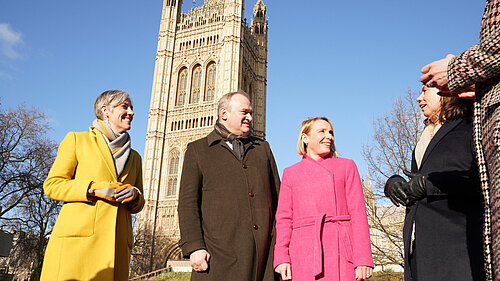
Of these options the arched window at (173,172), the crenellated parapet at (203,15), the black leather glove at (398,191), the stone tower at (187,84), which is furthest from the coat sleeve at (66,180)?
the crenellated parapet at (203,15)

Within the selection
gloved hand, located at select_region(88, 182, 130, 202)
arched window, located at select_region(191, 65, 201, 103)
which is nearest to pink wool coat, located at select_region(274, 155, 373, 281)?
gloved hand, located at select_region(88, 182, 130, 202)

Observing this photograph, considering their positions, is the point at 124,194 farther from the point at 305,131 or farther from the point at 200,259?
the point at 305,131

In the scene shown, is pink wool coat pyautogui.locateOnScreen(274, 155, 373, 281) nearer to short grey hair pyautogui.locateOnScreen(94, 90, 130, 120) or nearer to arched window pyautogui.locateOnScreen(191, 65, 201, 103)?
short grey hair pyautogui.locateOnScreen(94, 90, 130, 120)

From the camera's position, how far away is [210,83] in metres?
36.7

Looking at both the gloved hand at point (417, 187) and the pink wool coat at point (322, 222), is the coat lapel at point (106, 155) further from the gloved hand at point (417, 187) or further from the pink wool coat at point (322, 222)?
the gloved hand at point (417, 187)

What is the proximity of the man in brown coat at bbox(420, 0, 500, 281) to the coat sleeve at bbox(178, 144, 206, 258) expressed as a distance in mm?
1810

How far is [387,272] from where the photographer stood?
11062 millimetres

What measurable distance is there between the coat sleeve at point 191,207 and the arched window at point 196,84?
111 feet

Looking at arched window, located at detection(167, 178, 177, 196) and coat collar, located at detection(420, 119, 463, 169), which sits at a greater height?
arched window, located at detection(167, 178, 177, 196)

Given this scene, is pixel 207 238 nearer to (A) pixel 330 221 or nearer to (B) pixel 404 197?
(A) pixel 330 221

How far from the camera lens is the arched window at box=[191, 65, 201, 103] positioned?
121 ft

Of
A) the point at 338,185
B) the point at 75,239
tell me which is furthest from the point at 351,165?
the point at 75,239

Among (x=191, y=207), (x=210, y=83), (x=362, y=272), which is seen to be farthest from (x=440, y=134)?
(x=210, y=83)


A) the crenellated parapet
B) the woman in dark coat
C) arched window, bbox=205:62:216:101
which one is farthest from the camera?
the crenellated parapet
